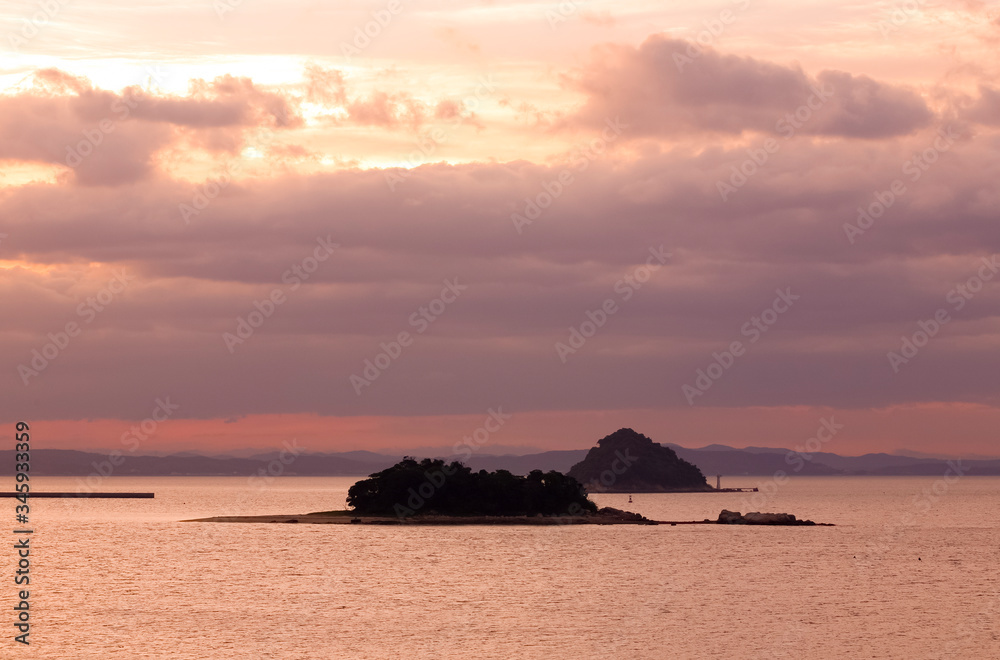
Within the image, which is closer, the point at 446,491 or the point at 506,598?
the point at 506,598

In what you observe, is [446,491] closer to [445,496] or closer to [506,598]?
[445,496]

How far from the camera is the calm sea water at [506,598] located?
7425 cm

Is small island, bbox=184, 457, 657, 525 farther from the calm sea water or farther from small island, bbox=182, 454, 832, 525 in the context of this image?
the calm sea water

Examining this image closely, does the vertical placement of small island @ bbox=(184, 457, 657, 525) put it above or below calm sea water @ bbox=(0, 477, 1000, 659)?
above

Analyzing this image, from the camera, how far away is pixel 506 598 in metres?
99.2

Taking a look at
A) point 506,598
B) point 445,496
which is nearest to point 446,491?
point 445,496

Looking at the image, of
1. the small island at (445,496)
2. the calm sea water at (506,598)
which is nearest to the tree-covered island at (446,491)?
the small island at (445,496)

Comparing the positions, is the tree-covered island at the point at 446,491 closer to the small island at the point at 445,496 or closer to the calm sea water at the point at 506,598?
the small island at the point at 445,496

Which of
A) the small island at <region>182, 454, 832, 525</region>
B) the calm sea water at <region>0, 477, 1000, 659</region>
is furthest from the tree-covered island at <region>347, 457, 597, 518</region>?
the calm sea water at <region>0, 477, 1000, 659</region>

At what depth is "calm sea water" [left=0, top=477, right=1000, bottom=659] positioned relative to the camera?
244 feet

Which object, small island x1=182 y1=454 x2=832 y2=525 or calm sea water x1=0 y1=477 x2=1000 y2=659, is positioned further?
small island x1=182 y1=454 x2=832 y2=525

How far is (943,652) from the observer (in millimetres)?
73062

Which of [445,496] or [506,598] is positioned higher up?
[445,496]

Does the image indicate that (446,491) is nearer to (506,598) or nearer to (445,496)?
(445,496)
